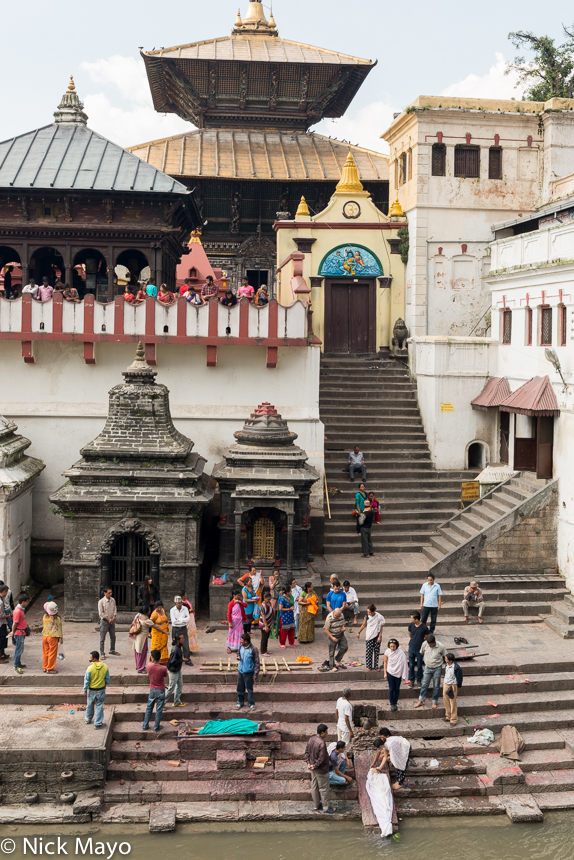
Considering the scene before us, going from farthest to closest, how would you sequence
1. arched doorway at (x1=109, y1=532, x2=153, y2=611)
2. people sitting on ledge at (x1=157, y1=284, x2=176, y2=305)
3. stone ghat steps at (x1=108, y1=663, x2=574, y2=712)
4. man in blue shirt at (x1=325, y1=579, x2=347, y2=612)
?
people sitting on ledge at (x1=157, y1=284, x2=176, y2=305) < arched doorway at (x1=109, y1=532, x2=153, y2=611) < man in blue shirt at (x1=325, y1=579, x2=347, y2=612) < stone ghat steps at (x1=108, y1=663, x2=574, y2=712)

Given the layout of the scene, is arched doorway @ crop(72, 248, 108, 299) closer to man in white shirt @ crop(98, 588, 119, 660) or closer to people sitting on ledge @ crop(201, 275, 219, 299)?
people sitting on ledge @ crop(201, 275, 219, 299)

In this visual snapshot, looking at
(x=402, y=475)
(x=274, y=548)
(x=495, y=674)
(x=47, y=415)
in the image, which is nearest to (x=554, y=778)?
(x=495, y=674)

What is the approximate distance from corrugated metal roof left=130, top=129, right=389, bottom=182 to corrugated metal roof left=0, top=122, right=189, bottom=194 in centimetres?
553

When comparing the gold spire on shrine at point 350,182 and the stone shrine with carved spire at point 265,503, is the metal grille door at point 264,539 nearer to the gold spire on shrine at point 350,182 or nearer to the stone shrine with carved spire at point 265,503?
the stone shrine with carved spire at point 265,503

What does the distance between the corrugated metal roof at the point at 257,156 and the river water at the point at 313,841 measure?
868 inches

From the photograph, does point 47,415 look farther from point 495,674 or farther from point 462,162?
point 462,162

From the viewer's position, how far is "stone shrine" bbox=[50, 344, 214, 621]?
56.9 ft

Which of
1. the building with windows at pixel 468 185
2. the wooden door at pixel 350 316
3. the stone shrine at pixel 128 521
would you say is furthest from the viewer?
the wooden door at pixel 350 316

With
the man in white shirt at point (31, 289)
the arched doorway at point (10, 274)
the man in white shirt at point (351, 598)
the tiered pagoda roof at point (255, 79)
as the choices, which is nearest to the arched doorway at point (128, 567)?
the man in white shirt at point (351, 598)

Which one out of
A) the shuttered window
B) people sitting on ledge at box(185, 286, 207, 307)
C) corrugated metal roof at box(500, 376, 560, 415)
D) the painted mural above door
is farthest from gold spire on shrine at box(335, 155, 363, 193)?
the shuttered window

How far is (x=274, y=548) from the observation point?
1838 centimetres

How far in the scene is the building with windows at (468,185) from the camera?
26.0 m

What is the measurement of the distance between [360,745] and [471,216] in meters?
17.6

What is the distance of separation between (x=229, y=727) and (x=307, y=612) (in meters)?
3.32
